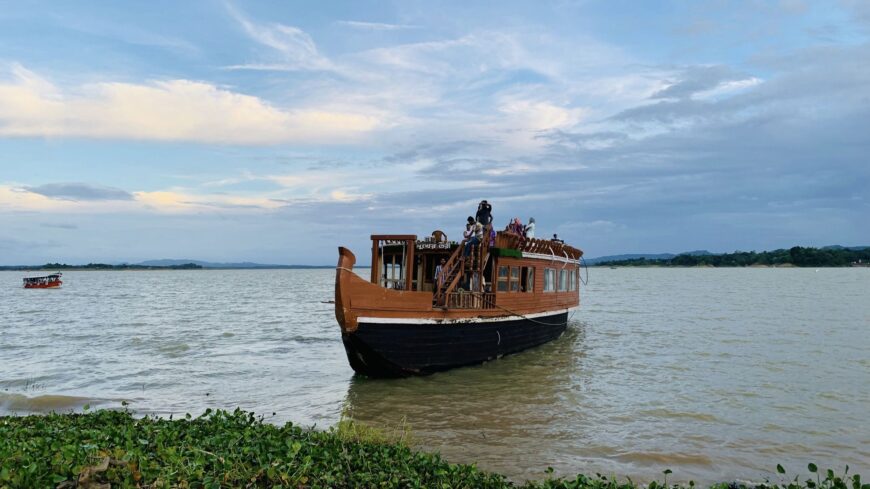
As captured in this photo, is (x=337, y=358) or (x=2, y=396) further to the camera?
(x=337, y=358)

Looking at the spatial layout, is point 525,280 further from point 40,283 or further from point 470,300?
point 40,283

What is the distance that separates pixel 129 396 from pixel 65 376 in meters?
3.91

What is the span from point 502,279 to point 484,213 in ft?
6.81

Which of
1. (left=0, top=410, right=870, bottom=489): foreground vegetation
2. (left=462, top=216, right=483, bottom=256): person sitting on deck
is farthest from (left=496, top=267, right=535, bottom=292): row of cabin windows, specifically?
(left=0, top=410, right=870, bottom=489): foreground vegetation

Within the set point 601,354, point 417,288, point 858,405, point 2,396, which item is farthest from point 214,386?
point 858,405

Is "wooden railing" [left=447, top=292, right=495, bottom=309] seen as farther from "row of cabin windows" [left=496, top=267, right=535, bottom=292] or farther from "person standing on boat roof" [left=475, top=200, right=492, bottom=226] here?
"person standing on boat roof" [left=475, top=200, right=492, bottom=226]

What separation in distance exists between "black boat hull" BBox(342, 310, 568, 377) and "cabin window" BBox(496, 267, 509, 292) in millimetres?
951

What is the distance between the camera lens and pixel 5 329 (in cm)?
2833

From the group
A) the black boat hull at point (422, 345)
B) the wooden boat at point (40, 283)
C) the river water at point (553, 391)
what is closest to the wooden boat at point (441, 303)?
the black boat hull at point (422, 345)

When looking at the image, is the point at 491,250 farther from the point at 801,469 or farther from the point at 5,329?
the point at 5,329

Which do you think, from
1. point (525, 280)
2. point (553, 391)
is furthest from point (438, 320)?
point (525, 280)

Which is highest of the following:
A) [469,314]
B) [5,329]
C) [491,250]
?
[491,250]

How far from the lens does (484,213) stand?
17609 millimetres

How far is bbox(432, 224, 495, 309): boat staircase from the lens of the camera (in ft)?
52.2
